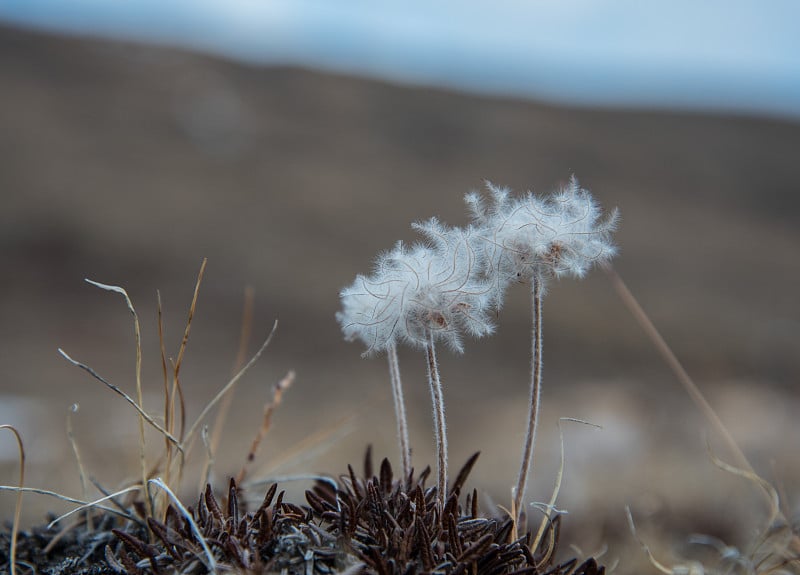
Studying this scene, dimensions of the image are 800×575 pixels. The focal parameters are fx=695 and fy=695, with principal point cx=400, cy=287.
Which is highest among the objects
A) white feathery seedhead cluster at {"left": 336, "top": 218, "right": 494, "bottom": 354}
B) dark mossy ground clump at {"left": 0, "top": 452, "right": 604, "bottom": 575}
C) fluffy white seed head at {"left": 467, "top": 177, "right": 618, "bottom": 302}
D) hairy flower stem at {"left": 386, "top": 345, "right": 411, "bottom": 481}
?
fluffy white seed head at {"left": 467, "top": 177, "right": 618, "bottom": 302}

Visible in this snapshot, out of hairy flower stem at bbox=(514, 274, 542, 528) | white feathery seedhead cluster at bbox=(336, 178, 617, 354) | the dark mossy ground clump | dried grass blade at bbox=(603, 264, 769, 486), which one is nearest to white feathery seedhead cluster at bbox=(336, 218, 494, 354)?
white feathery seedhead cluster at bbox=(336, 178, 617, 354)

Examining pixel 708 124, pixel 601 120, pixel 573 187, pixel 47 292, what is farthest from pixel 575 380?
pixel 708 124

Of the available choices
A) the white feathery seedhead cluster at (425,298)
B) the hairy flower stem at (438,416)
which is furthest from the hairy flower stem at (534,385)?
the hairy flower stem at (438,416)

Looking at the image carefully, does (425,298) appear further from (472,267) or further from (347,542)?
(347,542)

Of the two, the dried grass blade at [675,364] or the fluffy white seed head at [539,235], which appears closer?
the fluffy white seed head at [539,235]

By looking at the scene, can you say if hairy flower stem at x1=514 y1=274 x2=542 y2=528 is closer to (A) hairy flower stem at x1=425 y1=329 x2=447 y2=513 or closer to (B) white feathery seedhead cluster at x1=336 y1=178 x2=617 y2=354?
(B) white feathery seedhead cluster at x1=336 y1=178 x2=617 y2=354

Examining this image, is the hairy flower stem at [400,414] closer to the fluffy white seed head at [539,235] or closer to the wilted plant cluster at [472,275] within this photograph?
the wilted plant cluster at [472,275]

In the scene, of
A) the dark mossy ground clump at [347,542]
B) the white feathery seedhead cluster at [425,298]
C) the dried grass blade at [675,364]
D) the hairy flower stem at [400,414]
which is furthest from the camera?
the dried grass blade at [675,364]

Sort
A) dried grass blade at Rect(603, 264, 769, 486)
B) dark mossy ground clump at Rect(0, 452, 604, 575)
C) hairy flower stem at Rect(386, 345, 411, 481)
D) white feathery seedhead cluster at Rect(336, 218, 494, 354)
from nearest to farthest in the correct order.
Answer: dark mossy ground clump at Rect(0, 452, 604, 575)
white feathery seedhead cluster at Rect(336, 218, 494, 354)
hairy flower stem at Rect(386, 345, 411, 481)
dried grass blade at Rect(603, 264, 769, 486)

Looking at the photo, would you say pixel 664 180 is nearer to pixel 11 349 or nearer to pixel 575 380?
pixel 575 380
